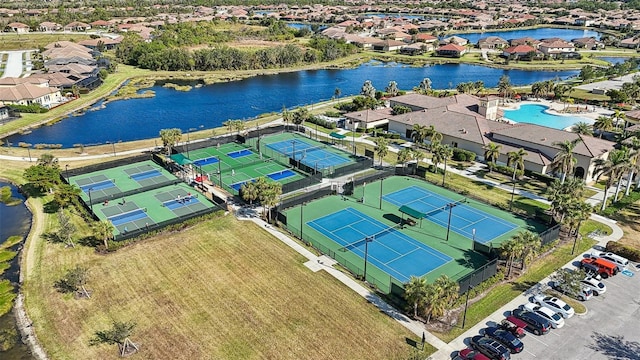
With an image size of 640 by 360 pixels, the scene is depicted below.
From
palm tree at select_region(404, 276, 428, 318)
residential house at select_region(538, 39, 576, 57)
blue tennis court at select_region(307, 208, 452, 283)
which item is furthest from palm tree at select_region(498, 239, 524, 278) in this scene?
residential house at select_region(538, 39, 576, 57)

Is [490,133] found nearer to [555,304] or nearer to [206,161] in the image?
[555,304]

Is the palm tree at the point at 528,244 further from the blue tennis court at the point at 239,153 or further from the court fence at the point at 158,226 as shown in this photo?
the blue tennis court at the point at 239,153

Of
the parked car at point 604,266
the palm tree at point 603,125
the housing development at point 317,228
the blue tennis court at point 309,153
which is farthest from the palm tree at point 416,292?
the palm tree at point 603,125

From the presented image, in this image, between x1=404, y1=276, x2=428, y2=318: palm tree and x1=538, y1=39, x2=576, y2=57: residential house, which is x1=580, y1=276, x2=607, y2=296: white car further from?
x1=538, y1=39, x2=576, y2=57: residential house

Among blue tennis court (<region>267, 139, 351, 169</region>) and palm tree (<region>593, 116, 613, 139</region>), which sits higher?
palm tree (<region>593, 116, 613, 139</region>)

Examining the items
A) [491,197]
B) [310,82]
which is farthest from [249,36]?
[491,197]

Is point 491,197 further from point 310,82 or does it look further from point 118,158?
point 310,82
